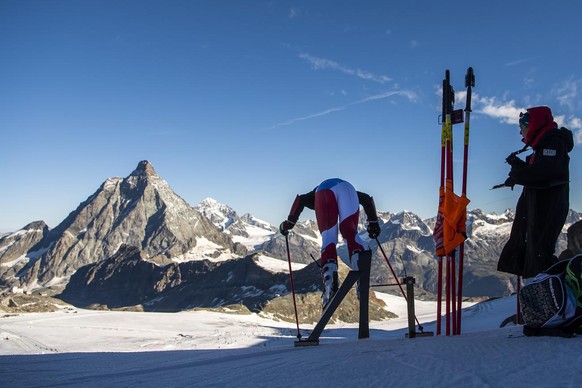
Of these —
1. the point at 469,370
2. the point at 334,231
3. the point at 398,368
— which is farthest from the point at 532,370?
the point at 334,231

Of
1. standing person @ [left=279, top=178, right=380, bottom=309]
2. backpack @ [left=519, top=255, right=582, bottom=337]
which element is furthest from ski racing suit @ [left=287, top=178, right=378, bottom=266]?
backpack @ [left=519, top=255, right=582, bottom=337]

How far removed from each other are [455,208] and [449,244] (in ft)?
1.56

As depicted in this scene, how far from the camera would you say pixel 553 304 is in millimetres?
4023

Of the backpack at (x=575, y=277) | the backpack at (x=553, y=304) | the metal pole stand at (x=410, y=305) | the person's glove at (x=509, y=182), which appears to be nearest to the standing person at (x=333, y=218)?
the metal pole stand at (x=410, y=305)

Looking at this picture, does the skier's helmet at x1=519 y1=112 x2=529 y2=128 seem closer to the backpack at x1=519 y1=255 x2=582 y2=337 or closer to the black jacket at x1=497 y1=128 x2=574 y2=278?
the black jacket at x1=497 y1=128 x2=574 y2=278

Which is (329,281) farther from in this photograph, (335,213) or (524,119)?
→ (524,119)

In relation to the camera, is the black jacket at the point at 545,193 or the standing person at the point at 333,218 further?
the standing person at the point at 333,218

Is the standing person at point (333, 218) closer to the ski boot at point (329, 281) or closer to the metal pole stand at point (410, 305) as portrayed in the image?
the ski boot at point (329, 281)

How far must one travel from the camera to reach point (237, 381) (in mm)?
3363

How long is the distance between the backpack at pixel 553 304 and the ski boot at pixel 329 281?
292 centimetres

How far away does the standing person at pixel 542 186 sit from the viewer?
5.12 meters

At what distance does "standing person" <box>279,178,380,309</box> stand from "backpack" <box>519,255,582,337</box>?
9.06 feet

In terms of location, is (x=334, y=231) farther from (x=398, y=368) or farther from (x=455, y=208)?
(x=398, y=368)

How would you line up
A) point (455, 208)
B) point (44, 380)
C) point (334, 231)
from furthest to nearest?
point (334, 231), point (455, 208), point (44, 380)
